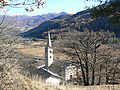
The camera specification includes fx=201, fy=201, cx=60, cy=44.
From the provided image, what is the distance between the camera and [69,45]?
2541 centimetres

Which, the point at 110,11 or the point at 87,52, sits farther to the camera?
the point at 87,52

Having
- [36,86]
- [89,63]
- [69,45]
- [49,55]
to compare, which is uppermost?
[36,86]

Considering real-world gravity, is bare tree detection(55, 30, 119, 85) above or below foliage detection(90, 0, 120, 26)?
below

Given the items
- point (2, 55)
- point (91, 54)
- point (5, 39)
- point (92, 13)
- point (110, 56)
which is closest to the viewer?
point (2, 55)

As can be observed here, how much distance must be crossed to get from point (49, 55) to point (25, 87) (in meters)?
45.6

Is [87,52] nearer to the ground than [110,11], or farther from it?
nearer to the ground

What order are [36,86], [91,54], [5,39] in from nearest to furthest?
[36,86] → [5,39] → [91,54]

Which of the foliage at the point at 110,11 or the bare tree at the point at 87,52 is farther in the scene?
the bare tree at the point at 87,52

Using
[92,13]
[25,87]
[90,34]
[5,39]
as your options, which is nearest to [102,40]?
[90,34]

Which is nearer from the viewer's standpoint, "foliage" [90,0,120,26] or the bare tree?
"foliage" [90,0,120,26]

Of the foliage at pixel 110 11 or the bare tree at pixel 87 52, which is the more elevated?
the foliage at pixel 110 11

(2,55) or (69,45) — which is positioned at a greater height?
(2,55)

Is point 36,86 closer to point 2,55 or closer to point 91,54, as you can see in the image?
point 2,55

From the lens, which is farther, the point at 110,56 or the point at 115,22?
the point at 110,56
